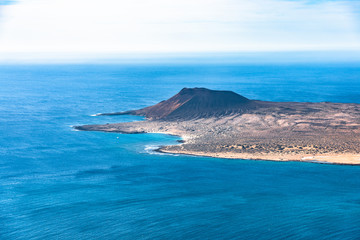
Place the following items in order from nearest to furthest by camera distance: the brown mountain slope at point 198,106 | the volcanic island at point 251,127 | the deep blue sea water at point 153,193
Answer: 1. the deep blue sea water at point 153,193
2. the volcanic island at point 251,127
3. the brown mountain slope at point 198,106

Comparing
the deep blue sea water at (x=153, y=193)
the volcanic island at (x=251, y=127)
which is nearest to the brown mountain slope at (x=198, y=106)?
the volcanic island at (x=251, y=127)

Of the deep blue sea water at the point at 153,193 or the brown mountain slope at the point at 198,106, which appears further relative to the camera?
the brown mountain slope at the point at 198,106

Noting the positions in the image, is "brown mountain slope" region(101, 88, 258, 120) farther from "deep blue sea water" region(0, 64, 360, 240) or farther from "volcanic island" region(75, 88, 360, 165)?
"deep blue sea water" region(0, 64, 360, 240)

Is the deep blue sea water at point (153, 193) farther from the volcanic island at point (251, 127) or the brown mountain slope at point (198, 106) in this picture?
the brown mountain slope at point (198, 106)

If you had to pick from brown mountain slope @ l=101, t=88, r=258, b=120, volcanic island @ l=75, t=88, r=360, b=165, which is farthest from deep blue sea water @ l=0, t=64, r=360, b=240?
brown mountain slope @ l=101, t=88, r=258, b=120

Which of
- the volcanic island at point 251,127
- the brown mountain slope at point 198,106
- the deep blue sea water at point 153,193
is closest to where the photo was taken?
the deep blue sea water at point 153,193

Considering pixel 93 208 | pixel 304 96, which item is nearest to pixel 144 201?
pixel 93 208

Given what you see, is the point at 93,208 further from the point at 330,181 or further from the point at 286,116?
the point at 286,116

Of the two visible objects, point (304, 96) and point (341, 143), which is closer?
point (341, 143)
